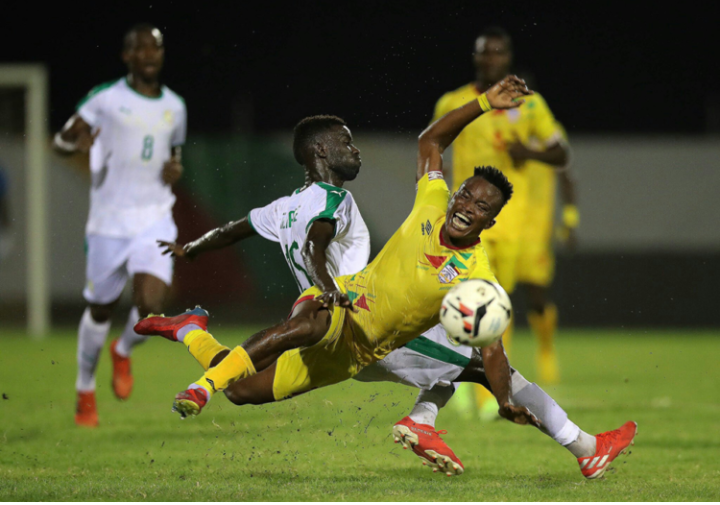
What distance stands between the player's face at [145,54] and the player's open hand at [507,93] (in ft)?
9.25

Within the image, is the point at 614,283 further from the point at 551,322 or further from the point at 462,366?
the point at 462,366

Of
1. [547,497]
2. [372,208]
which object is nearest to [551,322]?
[372,208]

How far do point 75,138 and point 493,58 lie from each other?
9.62 ft

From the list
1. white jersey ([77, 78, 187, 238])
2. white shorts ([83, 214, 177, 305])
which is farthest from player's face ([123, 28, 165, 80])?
white shorts ([83, 214, 177, 305])

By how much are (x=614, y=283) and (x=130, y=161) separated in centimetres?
924

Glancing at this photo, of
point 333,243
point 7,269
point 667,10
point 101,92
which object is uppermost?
point 667,10

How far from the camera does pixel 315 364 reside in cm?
464

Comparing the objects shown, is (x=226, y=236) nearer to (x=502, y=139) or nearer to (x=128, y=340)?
(x=128, y=340)

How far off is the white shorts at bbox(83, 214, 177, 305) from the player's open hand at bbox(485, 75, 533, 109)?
2.86 m

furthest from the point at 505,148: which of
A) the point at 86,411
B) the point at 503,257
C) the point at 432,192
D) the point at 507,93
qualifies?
the point at 86,411

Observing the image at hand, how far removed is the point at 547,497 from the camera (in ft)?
13.5

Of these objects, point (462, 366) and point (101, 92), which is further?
point (101, 92)

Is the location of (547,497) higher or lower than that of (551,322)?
higher

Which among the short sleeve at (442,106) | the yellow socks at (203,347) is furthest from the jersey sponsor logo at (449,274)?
the short sleeve at (442,106)
